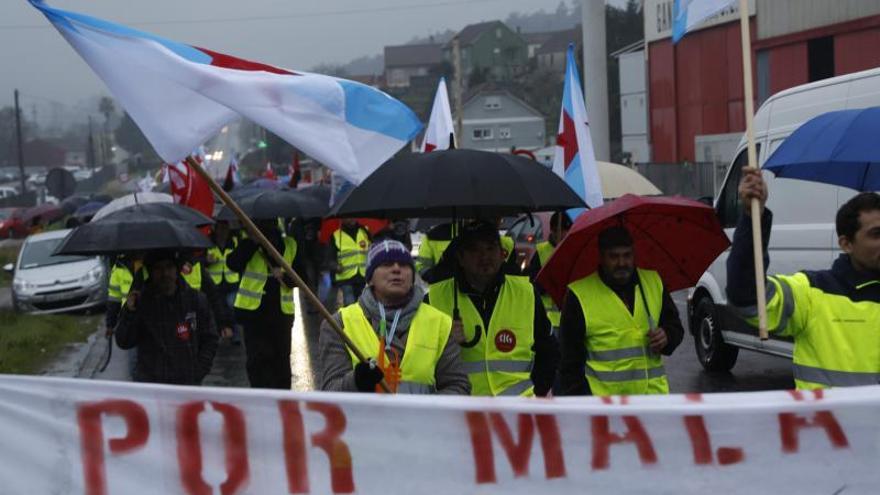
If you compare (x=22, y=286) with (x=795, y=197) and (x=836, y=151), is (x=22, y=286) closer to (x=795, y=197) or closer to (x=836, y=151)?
(x=795, y=197)

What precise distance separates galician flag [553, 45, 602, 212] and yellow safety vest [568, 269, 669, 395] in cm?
299

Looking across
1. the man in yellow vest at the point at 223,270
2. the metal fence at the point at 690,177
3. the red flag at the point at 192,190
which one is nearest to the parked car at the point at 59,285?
the man in yellow vest at the point at 223,270

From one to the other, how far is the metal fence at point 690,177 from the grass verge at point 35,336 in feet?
73.3

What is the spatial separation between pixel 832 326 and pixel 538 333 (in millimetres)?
1777

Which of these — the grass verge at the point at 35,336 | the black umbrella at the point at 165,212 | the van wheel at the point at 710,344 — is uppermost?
the black umbrella at the point at 165,212

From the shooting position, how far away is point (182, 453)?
4.24 meters

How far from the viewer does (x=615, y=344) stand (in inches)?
226

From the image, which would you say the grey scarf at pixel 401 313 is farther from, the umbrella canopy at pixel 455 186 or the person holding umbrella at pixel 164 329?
the person holding umbrella at pixel 164 329

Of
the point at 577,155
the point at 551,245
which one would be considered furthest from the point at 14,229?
the point at 577,155

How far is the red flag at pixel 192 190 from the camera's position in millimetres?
12000

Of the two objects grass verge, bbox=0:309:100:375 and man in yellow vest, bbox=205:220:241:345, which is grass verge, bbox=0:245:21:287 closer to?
grass verge, bbox=0:309:100:375

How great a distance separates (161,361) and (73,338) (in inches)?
449

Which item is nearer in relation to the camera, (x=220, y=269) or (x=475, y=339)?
(x=475, y=339)

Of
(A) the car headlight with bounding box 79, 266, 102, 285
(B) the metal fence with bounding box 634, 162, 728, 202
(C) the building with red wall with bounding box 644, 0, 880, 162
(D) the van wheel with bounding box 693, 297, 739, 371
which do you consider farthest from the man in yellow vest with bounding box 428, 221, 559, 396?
(B) the metal fence with bounding box 634, 162, 728, 202
